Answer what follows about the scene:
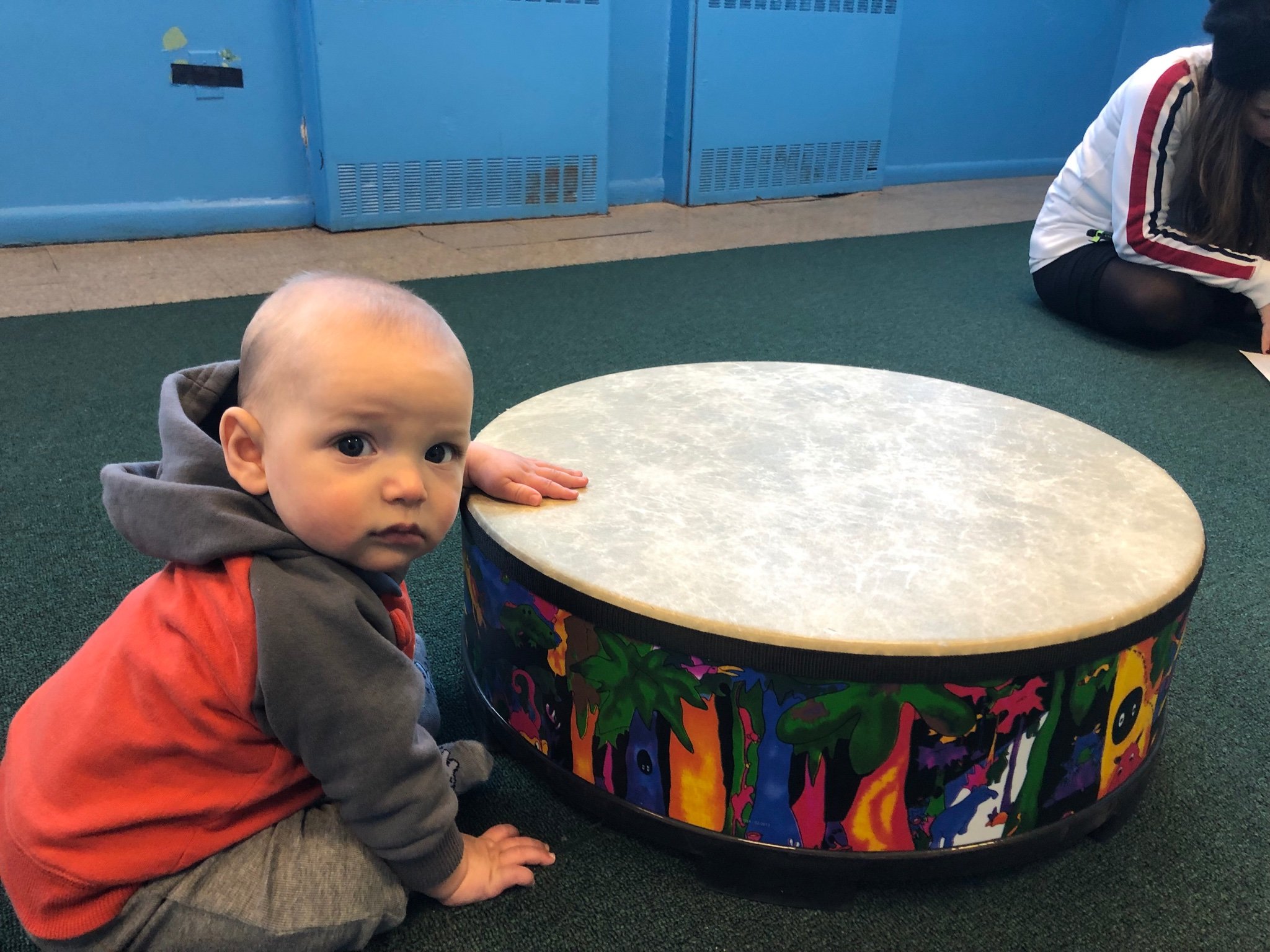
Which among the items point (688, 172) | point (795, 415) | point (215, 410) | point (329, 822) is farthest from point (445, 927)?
point (688, 172)

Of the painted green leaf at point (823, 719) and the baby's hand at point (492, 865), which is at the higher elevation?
the painted green leaf at point (823, 719)

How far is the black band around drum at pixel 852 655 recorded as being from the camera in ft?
2.49

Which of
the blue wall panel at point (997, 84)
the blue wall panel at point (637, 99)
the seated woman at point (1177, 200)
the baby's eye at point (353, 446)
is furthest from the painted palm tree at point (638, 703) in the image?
the blue wall panel at point (997, 84)

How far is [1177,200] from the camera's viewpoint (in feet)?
7.70

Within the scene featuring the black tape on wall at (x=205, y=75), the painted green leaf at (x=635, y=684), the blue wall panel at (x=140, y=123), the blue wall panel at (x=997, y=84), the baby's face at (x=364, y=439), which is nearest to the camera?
the baby's face at (x=364, y=439)

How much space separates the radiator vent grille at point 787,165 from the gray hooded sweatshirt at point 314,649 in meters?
3.33

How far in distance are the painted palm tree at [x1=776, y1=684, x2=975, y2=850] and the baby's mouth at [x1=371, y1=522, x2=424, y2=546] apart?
313 mm

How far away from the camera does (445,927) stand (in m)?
0.85

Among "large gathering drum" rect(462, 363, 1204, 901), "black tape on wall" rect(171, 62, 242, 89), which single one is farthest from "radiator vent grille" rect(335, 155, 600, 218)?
"large gathering drum" rect(462, 363, 1204, 901)

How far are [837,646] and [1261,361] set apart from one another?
6.68 feet

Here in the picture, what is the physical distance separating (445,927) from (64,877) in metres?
0.29

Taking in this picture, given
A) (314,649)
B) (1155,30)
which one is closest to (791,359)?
(314,649)

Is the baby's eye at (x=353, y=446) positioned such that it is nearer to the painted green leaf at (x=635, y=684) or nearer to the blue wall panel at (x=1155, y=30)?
the painted green leaf at (x=635, y=684)

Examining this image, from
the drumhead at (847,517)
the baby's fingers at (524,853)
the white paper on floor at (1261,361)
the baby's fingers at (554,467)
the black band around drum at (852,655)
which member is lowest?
the white paper on floor at (1261,361)
